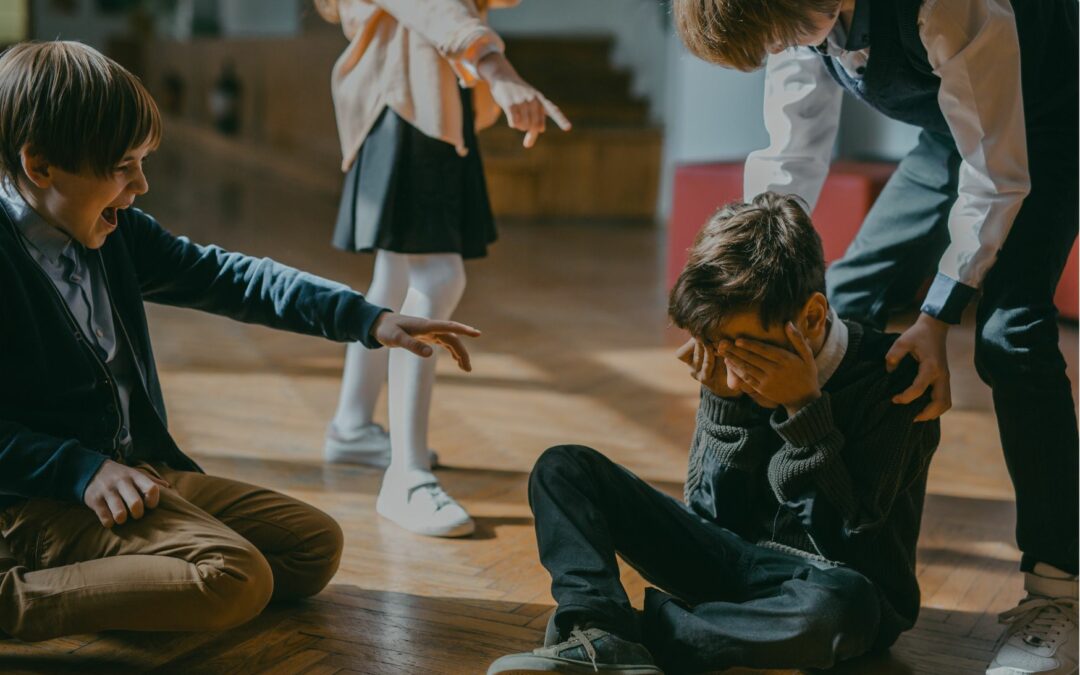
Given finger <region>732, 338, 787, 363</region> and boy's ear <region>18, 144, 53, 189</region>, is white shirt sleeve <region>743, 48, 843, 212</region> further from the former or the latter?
boy's ear <region>18, 144, 53, 189</region>

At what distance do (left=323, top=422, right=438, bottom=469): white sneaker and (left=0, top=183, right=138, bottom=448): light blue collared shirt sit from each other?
73cm

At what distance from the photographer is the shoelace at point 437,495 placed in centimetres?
190

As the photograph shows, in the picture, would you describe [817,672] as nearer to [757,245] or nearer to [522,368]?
[757,245]

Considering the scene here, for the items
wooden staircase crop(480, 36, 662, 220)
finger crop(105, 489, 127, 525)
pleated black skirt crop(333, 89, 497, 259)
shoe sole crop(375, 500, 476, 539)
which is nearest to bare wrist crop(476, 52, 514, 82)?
pleated black skirt crop(333, 89, 497, 259)

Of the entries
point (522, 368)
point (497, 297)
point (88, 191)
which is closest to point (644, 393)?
point (522, 368)

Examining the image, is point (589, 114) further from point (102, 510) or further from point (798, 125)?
point (102, 510)

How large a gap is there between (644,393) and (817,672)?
1.41m

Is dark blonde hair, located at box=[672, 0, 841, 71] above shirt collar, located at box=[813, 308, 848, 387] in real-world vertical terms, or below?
above

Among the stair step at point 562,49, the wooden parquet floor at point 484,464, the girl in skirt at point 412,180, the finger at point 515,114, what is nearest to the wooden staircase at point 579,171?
the stair step at point 562,49

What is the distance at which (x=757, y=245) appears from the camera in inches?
53.6

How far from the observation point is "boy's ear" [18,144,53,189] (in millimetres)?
1350

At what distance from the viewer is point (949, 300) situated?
54.5 inches

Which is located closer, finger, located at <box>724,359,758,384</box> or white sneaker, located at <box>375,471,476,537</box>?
finger, located at <box>724,359,758,384</box>

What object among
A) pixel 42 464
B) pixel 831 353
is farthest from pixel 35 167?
pixel 831 353
